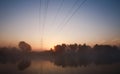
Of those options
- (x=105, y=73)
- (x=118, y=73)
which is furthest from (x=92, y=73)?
(x=118, y=73)

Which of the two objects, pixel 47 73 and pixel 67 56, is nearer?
pixel 47 73

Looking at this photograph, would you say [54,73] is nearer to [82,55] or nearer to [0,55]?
[0,55]

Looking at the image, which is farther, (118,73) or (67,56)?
(67,56)

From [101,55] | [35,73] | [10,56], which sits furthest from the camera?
[101,55]

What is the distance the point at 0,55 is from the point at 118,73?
11479cm

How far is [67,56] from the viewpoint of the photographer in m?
153

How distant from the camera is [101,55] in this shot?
563 feet

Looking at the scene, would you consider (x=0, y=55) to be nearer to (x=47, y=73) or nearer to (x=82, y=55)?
(x=82, y=55)

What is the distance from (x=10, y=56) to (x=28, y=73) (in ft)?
367

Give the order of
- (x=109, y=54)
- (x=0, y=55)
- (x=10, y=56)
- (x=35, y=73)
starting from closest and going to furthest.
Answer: (x=35, y=73), (x=0, y=55), (x=10, y=56), (x=109, y=54)

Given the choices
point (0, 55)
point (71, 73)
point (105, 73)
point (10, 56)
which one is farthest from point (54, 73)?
point (10, 56)

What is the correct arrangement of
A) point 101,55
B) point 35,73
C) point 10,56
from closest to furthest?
point 35,73 < point 10,56 < point 101,55

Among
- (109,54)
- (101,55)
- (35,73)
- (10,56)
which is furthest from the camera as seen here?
(109,54)

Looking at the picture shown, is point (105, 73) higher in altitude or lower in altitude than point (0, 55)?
lower
